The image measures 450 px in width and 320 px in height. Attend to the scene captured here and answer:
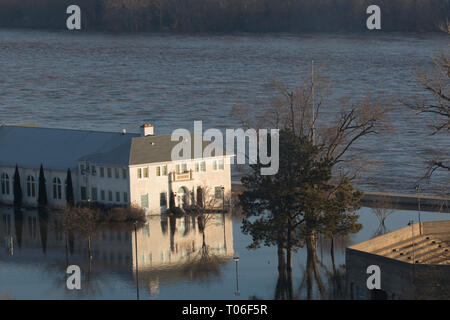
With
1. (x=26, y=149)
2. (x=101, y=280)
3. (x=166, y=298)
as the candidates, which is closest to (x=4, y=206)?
(x=26, y=149)

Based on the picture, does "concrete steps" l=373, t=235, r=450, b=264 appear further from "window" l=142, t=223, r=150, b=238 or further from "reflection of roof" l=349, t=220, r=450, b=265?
"window" l=142, t=223, r=150, b=238

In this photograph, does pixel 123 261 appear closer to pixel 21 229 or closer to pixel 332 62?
pixel 21 229

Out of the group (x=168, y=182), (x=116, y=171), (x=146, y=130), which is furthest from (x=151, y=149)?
(x=116, y=171)

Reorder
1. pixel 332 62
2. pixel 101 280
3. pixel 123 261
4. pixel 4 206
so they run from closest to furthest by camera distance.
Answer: pixel 101 280, pixel 123 261, pixel 4 206, pixel 332 62

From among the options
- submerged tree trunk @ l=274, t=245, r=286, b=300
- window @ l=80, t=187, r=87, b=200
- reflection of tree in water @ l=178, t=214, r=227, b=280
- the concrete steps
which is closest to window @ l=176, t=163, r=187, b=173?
window @ l=80, t=187, r=87, b=200

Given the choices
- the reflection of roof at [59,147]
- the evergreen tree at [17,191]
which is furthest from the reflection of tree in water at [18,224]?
the reflection of roof at [59,147]

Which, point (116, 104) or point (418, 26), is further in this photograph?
point (418, 26)

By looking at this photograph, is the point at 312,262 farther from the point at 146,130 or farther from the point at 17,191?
the point at 17,191
